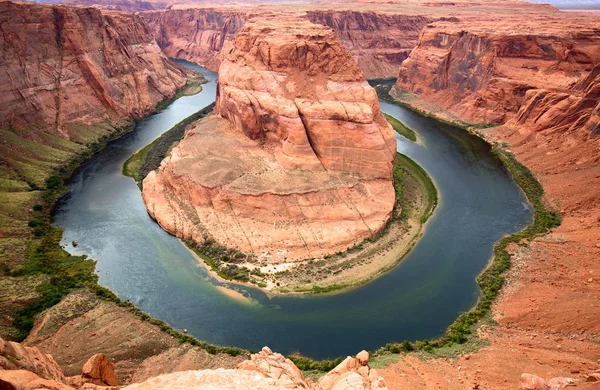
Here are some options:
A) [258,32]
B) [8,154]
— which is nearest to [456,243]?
[258,32]

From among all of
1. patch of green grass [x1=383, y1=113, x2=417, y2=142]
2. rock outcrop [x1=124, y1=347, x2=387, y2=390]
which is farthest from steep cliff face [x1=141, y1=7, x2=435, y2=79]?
rock outcrop [x1=124, y1=347, x2=387, y2=390]

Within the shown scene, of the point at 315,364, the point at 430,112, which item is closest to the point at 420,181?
the point at 315,364

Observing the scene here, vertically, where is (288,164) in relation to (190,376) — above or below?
above

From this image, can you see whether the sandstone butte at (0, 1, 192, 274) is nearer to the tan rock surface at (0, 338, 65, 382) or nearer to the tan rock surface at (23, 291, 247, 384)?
the tan rock surface at (23, 291, 247, 384)

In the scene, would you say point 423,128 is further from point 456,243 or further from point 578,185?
point 456,243

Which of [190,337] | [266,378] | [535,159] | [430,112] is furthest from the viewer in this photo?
[430,112]

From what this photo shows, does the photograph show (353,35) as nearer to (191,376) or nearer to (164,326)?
(164,326)
